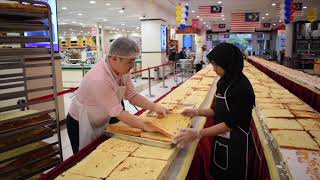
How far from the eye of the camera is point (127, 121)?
191 centimetres

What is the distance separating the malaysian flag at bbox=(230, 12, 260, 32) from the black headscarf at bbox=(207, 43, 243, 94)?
47.2 ft

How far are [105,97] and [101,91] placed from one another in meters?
0.05

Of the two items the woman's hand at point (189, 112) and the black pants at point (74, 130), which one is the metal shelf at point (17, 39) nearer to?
the black pants at point (74, 130)

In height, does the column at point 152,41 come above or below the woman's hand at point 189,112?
above

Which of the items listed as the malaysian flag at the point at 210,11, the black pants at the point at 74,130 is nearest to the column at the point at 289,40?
the malaysian flag at the point at 210,11

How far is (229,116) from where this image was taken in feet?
6.39

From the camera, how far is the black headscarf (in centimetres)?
197

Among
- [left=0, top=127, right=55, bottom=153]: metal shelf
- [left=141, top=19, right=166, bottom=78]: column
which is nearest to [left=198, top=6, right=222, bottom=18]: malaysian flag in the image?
[left=141, top=19, right=166, bottom=78]: column

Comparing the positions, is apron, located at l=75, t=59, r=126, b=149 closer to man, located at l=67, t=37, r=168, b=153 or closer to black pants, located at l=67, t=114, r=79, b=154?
man, located at l=67, t=37, r=168, b=153

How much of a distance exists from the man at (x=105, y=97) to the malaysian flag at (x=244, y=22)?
47.6 ft

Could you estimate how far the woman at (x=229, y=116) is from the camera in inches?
76.2

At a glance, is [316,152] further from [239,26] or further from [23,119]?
[239,26]

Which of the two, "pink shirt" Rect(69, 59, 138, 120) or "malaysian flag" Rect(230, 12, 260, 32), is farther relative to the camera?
"malaysian flag" Rect(230, 12, 260, 32)

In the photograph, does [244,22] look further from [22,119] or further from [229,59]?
[22,119]
